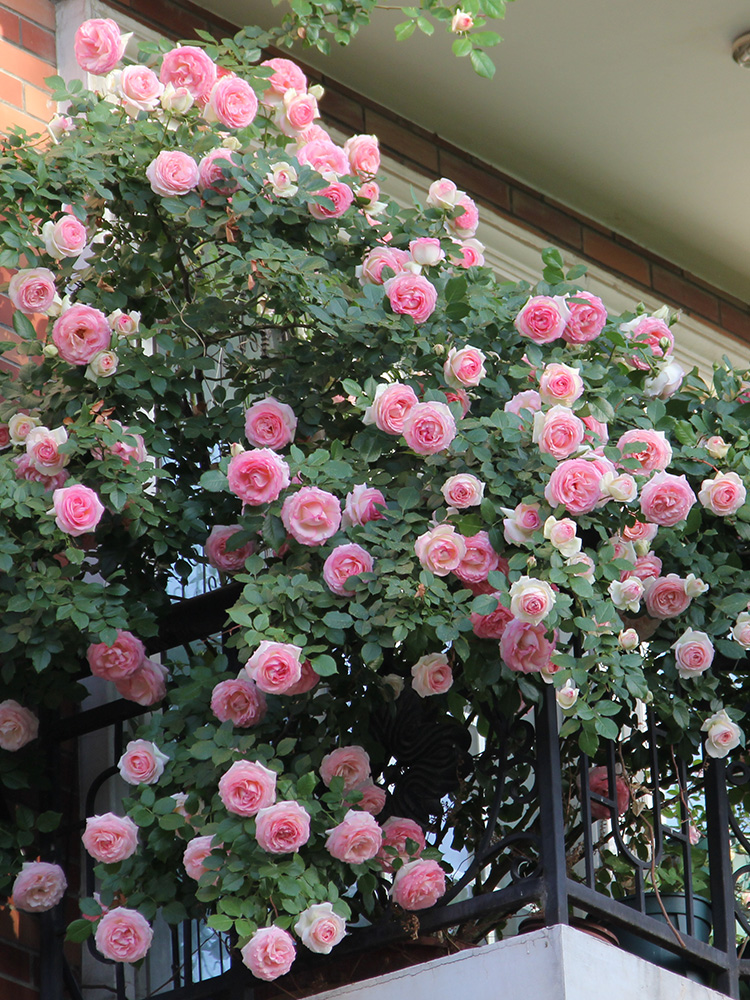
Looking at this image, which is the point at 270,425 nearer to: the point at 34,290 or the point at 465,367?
the point at 465,367

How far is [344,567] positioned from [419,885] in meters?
0.61

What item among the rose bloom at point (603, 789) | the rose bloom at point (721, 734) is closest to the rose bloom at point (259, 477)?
the rose bloom at point (721, 734)

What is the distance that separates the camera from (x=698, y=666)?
320 centimetres

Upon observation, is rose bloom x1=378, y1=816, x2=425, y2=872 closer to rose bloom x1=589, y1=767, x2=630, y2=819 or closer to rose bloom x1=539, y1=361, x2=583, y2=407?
rose bloom x1=589, y1=767, x2=630, y2=819

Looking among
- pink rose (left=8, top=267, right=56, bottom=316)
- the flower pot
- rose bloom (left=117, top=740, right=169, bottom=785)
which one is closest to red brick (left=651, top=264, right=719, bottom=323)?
the flower pot

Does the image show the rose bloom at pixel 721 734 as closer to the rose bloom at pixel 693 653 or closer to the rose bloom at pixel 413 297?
the rose bloom at pixel 693 653

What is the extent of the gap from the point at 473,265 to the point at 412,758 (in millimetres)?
1159

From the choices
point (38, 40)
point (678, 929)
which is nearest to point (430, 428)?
point (678, 929)

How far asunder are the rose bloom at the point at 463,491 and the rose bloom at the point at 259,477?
318 mm

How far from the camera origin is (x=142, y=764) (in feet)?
9.85

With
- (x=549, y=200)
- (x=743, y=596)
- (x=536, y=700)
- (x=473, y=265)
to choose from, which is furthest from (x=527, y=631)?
(x=549, y=200)

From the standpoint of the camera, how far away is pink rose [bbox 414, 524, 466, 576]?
9.21 feet

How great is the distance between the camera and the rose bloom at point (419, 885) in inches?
114

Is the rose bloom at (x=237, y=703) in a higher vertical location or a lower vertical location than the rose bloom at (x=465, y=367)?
lower
